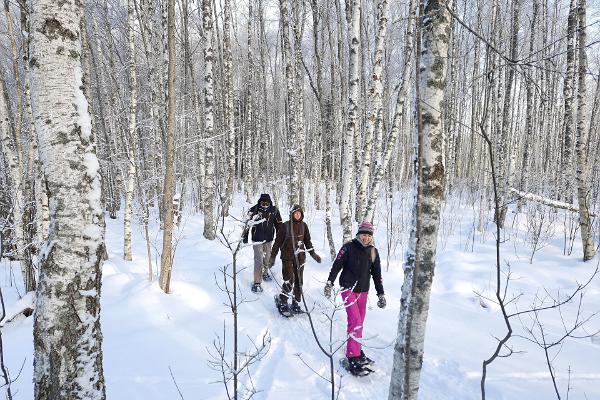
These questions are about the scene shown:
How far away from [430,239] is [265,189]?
16.3 metres

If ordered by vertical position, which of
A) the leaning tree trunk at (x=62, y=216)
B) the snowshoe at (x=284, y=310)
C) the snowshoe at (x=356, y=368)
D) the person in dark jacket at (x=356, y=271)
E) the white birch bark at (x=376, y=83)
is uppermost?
the white birch bark at (x=376, y=83)

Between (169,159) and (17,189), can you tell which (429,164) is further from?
(17,189)

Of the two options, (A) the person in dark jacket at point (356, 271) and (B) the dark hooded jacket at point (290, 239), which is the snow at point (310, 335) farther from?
(B) the dark hooded jacket at point (290, 239)

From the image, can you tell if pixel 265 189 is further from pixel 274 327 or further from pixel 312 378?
pixel 312 378

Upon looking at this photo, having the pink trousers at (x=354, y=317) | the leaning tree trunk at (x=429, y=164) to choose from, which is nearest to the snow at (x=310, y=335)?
the pink trousers at (x=354, y=317)

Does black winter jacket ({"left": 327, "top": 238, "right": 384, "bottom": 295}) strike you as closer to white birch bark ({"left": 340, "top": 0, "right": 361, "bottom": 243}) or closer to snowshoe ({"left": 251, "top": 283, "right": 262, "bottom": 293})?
white birch bark ({"left": 340, "top": 0, "right": 361, "bottom": 243})

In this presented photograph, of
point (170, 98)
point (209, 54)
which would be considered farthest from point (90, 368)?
point (209, 54)

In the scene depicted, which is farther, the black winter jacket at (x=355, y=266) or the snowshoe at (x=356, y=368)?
the black winter jacket at (x=355, y=266)

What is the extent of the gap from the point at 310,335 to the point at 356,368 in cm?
98

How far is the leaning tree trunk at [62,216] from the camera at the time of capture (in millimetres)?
1899

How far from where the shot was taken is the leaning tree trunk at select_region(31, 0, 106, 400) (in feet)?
6.23

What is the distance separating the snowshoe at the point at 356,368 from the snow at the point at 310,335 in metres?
0.08

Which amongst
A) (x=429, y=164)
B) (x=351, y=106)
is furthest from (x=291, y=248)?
(x=429, y=164)

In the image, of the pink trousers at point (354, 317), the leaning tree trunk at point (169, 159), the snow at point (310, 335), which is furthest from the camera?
the leaning tree trunk at point (169, 159)
